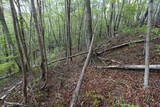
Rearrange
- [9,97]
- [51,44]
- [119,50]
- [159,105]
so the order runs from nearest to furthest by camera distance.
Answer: [159,105]
[9,97]
[119,50]
[51,44]

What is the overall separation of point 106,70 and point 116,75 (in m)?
0.76

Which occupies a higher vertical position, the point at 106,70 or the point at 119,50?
the point at 119,50

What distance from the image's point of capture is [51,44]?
18688 millimetres

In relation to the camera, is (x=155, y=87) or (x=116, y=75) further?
(x=116, y=75)

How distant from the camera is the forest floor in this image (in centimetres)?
309

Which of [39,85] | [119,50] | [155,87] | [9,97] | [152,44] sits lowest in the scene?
[9,97]

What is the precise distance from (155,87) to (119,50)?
359 cm

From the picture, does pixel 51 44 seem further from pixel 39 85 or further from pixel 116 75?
pixel 116 75

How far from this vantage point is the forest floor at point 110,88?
10.1 feet

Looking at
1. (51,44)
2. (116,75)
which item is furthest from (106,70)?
(51,44)

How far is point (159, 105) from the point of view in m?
2.64

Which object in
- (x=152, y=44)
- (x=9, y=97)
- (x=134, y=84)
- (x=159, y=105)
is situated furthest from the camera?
(x=152, y=44)

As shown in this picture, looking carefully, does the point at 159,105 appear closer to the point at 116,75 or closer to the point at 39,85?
the point at 116,75

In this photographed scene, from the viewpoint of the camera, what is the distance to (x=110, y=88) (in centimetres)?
383
